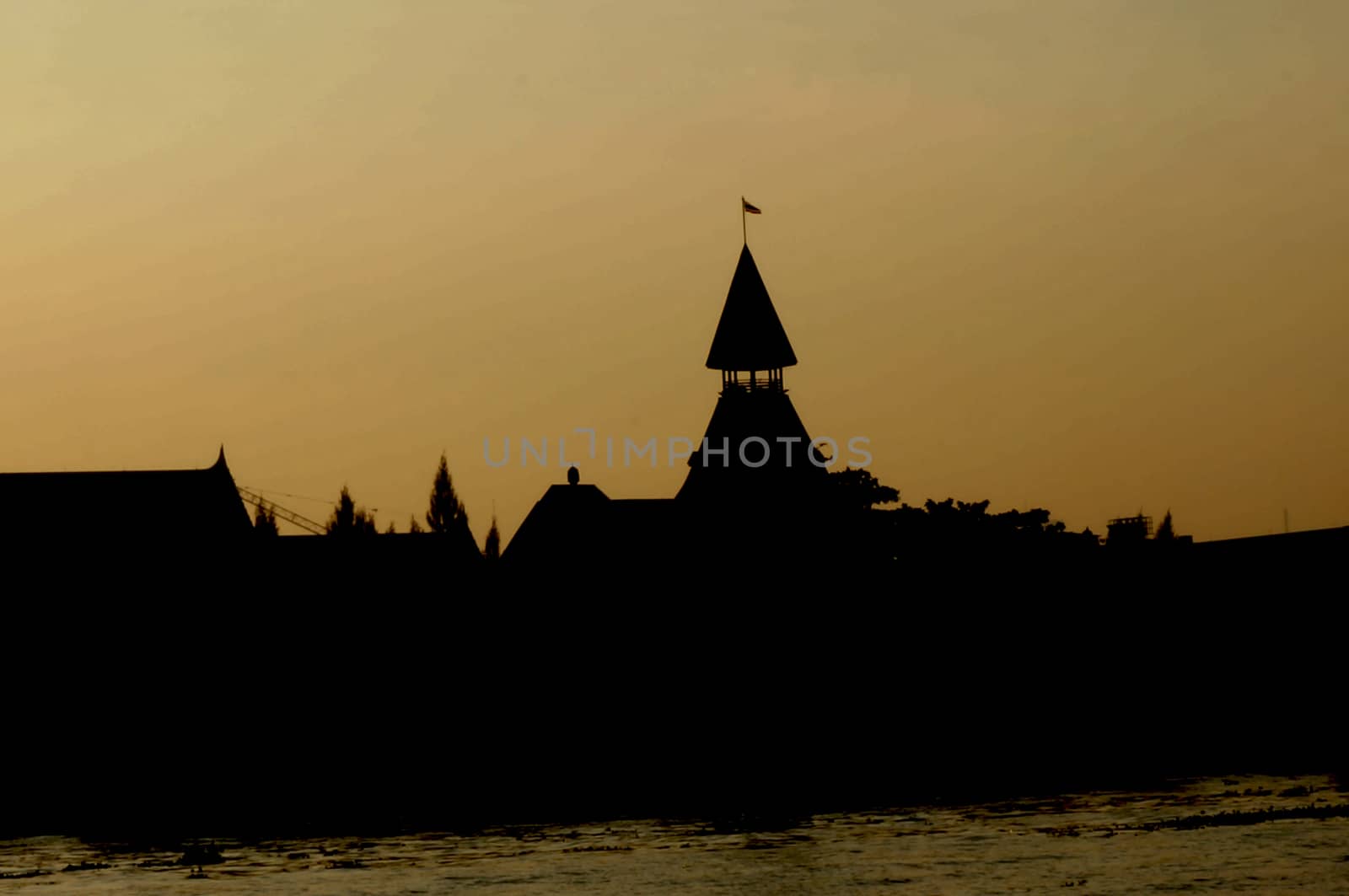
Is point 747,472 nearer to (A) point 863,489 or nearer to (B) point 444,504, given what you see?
(A) point 863,489

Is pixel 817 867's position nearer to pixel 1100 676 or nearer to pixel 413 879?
pixel 413 879

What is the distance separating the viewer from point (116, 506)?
91.5 m

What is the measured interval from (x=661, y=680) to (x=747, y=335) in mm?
13988

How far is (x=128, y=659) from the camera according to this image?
76438 mm

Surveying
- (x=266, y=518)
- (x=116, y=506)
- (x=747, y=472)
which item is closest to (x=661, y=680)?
(x=747, y=472)

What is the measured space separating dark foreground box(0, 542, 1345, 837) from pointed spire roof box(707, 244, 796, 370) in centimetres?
827

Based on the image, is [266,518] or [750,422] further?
[266,518]

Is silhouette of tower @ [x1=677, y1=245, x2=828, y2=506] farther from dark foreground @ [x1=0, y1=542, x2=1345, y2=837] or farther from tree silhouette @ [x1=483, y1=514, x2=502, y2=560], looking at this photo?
tree silhouette @ [x1=483, y1=514, x2=502, y2=560]

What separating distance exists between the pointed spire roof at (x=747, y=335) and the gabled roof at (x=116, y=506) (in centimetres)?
2528

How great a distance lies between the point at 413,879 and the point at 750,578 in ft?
133

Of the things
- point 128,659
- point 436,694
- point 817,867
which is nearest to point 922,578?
point 436,694

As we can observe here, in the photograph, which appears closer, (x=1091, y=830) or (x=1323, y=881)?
(x=1323, y=881)

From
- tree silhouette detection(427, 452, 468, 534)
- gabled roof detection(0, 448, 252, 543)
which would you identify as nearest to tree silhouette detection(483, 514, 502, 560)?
tree silhouette detection(427, 452, 468, 534)

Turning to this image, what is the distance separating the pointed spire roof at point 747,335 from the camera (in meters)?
81.1
